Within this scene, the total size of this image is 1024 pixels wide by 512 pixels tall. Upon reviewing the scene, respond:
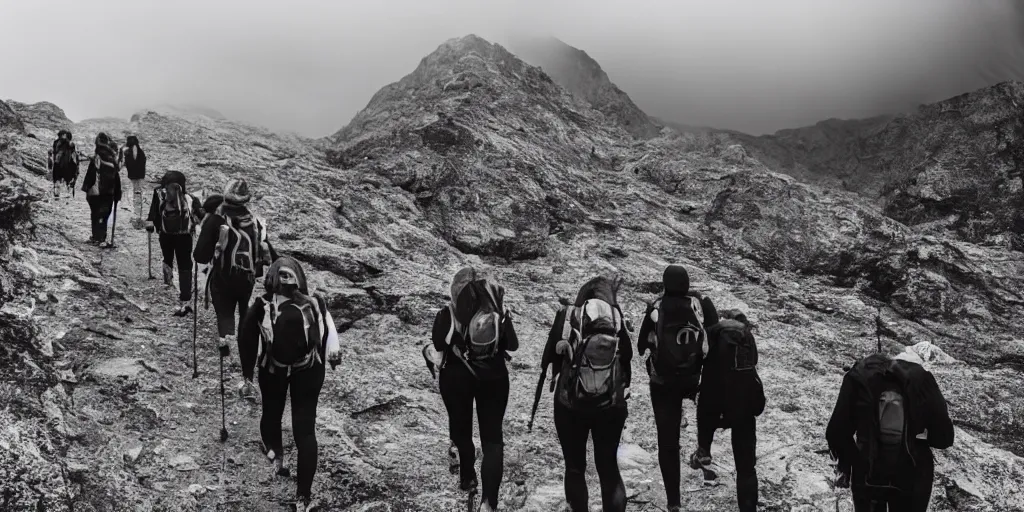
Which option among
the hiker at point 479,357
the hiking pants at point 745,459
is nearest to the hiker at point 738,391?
the hiking pants at point 745,459

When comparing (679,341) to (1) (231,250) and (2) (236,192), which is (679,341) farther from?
(2) (236,192)

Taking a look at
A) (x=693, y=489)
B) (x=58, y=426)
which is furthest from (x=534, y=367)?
(x=58, y=426)

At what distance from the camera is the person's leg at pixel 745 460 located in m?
6.21

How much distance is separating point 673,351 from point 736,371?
627 millimetres

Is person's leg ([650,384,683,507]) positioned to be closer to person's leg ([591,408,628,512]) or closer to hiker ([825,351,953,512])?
person's leg ([591,408,628,512])

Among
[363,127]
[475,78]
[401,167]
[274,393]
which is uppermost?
[475,78]

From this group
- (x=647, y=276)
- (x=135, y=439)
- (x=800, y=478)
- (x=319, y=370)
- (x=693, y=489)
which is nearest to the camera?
(x=319, y=370)

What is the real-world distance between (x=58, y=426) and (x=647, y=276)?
1405 cm

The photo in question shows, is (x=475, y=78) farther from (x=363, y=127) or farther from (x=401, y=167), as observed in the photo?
(x=401, y=167)

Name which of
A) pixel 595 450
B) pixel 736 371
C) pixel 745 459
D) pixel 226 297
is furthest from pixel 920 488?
pixel 226 297

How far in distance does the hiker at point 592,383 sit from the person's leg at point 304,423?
2.21 m

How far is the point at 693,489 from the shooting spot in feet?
24.9

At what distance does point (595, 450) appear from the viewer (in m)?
5.70

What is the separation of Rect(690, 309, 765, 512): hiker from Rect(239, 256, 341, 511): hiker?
3.74 meters
